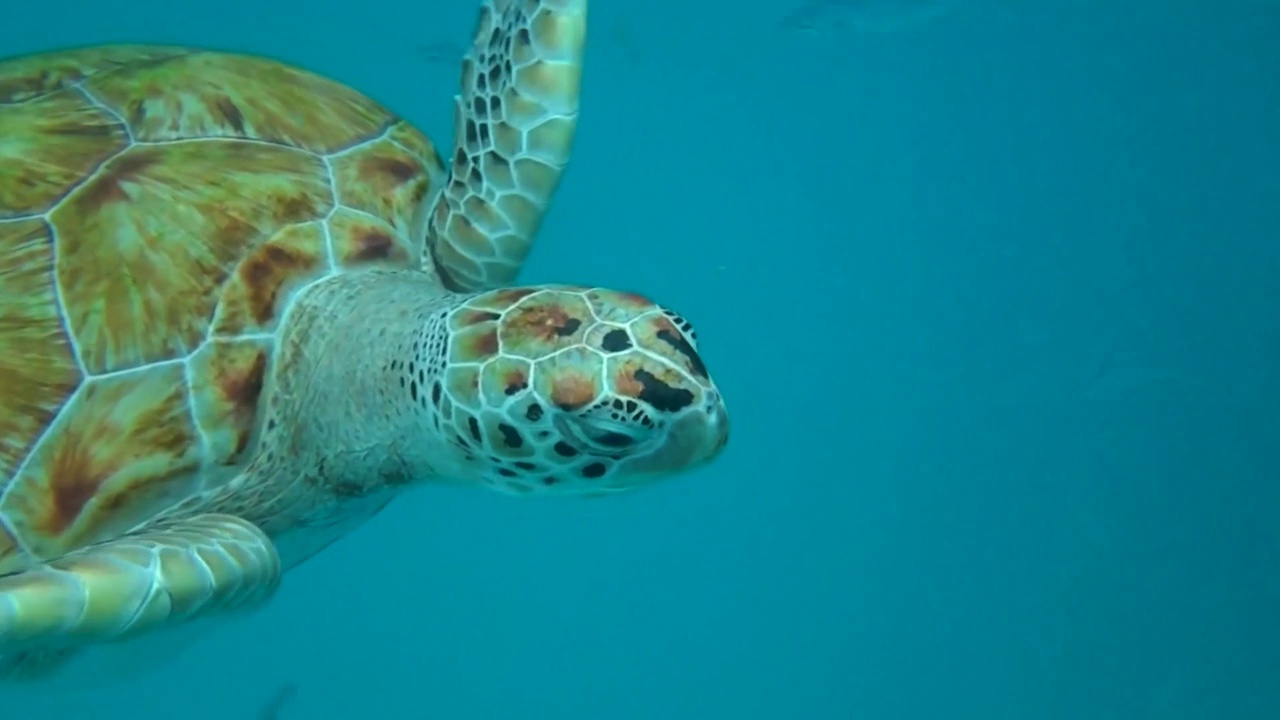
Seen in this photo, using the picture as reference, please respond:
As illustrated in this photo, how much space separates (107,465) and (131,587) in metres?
0.60

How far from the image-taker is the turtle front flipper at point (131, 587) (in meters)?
1.81

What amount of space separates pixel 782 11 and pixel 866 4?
0.84m

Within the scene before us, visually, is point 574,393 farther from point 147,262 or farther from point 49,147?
point 49,147

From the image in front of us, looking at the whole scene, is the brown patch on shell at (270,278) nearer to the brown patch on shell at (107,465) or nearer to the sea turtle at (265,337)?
the sea turtle at (265,337)

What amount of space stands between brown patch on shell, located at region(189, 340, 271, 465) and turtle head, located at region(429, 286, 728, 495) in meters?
0.52

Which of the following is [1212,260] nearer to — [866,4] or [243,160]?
[866,4]

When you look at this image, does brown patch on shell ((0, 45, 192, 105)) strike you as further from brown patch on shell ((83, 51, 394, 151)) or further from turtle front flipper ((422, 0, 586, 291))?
turtle front flipper ((422, 0, 586, 291))

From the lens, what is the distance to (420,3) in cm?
978

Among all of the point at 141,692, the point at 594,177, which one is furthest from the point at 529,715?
the point at 594,177

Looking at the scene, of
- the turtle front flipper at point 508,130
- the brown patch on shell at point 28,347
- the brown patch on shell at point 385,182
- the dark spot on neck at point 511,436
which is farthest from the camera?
the brown patch on shell at point 385,182

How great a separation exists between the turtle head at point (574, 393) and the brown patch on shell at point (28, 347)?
857 mm

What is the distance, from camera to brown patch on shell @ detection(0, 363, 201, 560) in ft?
7.77

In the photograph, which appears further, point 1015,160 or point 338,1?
point 1015,160

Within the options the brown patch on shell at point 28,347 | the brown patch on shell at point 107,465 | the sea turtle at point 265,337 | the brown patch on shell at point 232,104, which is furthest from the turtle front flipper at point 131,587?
the brown patch on shell at point 232,104
